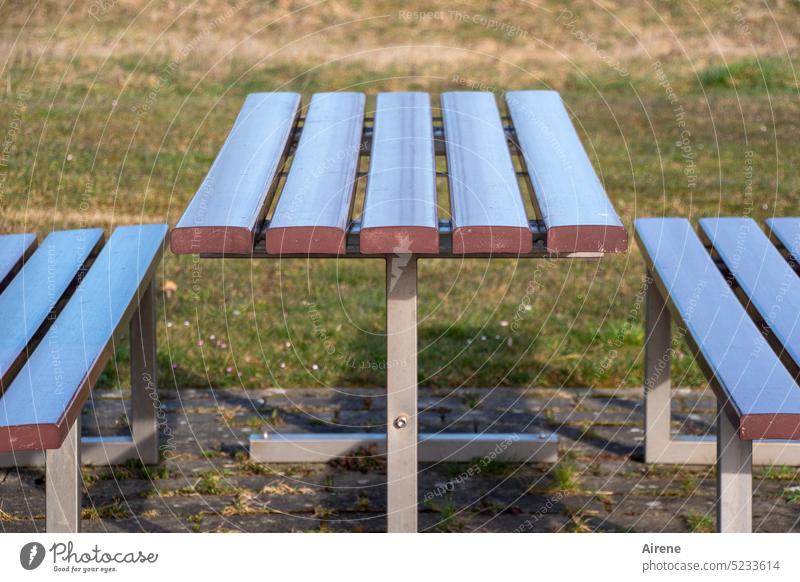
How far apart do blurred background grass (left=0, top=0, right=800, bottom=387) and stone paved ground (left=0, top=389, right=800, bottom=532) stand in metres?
0.19

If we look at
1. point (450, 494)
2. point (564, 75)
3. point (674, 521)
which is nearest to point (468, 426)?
point (450, 494)

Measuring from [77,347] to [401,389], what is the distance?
2.68ft

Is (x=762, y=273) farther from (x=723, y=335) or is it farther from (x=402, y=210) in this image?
(x=402, y=210)

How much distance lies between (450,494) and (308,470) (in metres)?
0.51

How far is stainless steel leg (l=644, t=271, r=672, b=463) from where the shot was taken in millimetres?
4059

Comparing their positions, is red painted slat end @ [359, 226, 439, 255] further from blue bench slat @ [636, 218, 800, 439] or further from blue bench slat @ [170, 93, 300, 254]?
blue bench slat @ [636, 218, 800, 439]

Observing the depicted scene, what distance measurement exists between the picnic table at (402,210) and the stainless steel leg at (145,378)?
350mm

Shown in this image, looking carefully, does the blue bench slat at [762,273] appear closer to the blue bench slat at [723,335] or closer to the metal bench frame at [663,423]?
the blue bench slat at [723,335]

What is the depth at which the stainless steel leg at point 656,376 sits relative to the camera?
4059 millimetres

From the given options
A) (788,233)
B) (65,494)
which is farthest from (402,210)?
(788,233)

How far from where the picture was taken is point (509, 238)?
274 cm

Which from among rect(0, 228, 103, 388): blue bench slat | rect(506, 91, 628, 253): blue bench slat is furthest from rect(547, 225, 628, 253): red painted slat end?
rect(0, 228, 103, 388): blue bench slat

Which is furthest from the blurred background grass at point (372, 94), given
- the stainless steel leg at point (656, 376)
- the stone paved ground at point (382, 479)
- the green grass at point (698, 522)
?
the green grass at point (698, 522)

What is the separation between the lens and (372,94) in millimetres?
10062
